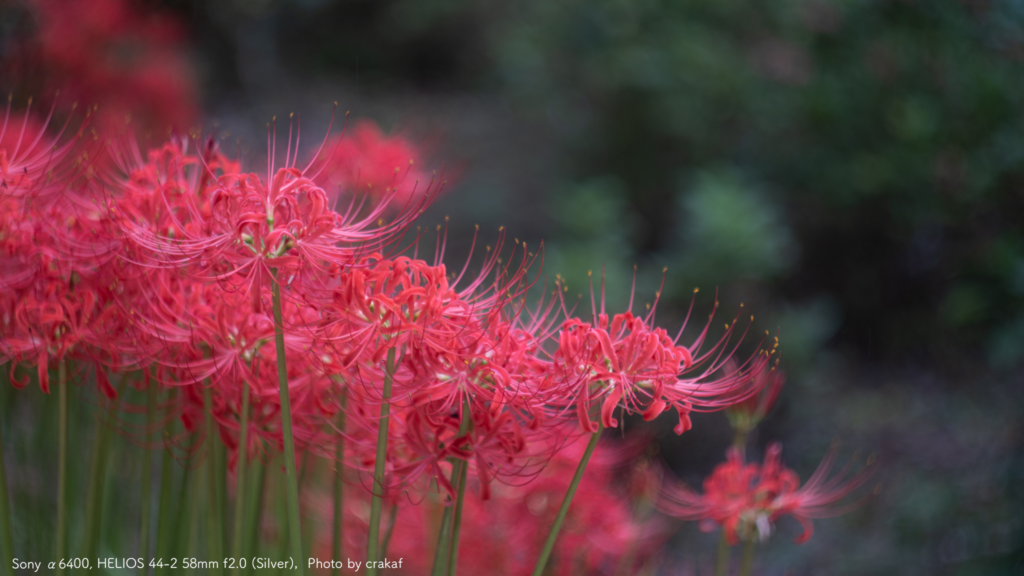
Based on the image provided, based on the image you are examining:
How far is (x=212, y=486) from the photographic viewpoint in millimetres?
897

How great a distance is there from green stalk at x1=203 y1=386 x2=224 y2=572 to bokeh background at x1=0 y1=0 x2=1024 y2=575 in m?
1.76

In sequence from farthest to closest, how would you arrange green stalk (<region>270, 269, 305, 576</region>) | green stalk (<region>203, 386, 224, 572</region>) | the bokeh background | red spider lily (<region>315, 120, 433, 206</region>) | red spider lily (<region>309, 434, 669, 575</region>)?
the bokeh background → red spider lily (<region>315, 120, 433, 206</region>) → red spider lily (<region>309, 434, 669, 575</region>) → green stalk (<region>203, 386, 224, 572</region>) → green stalk (<region>270, 269, 305, 576</region>)

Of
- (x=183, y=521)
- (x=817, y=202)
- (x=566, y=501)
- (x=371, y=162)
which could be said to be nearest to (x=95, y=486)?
(x=183, y=521)

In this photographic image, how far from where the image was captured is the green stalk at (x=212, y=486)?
2.87 ft

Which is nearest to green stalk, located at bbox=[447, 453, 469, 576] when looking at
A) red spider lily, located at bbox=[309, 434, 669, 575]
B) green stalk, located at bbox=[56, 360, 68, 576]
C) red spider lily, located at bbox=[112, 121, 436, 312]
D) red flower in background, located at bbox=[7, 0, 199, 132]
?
red spider lily, located at bbox=[112, 121, 436, 312]

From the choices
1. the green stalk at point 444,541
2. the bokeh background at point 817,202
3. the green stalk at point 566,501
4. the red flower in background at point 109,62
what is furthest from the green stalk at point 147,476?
the bokeh background at point 817,202

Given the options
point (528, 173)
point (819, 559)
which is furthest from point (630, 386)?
point (528, 173)

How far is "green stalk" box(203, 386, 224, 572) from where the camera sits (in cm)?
88

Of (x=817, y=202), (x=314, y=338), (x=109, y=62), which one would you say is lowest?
(x=314, y=338)

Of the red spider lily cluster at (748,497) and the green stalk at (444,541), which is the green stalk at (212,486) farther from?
the red spider lily cluster at (748,497)

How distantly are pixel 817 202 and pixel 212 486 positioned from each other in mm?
4431

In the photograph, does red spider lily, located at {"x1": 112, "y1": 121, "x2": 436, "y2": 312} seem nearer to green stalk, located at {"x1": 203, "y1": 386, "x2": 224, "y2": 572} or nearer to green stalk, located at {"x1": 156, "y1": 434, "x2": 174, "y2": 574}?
green stalk, located at {"x1": 203, "y1": 386, "x2": 224, "y2": 572}

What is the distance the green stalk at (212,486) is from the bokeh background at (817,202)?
5.77ft

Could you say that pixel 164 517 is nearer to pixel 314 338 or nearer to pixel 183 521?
pixel 183 521
